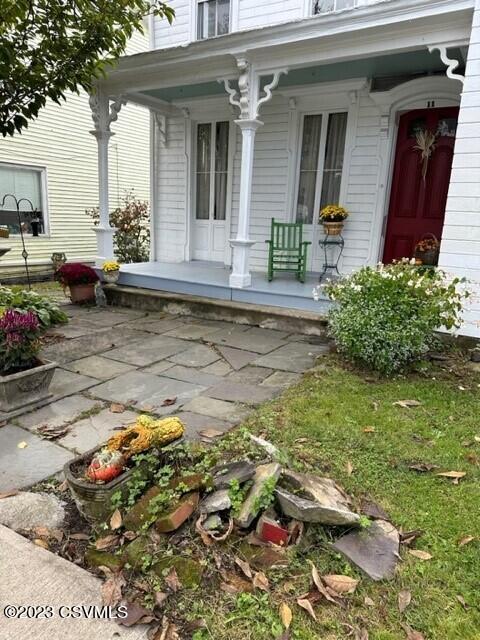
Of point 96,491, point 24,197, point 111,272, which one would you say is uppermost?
point 24,197

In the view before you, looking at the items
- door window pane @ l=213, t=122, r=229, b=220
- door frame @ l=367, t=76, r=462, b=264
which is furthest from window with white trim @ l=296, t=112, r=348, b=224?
door window pane @ l=213, t=122, r=229, b=220

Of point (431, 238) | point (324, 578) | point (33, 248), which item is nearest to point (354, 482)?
point (324, 578)

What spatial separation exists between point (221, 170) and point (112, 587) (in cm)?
680

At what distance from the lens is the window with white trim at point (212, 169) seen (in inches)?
290

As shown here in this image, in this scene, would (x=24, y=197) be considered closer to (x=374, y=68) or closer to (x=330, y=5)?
(x=330, y=5)

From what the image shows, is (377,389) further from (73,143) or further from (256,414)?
(73,143)

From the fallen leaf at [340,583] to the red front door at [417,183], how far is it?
16.7 ft

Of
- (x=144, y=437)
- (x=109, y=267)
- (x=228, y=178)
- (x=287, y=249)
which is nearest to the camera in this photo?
(x=144, y=437)

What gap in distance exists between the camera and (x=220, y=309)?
571 cm

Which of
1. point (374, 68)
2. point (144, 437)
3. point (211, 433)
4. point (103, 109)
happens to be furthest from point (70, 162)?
point (144, 437)

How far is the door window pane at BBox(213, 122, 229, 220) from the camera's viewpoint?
732cm

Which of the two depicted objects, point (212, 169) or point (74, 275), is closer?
point (74, 275)

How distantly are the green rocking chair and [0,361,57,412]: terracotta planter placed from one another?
3.60 m

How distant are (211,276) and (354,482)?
15.2 feet
